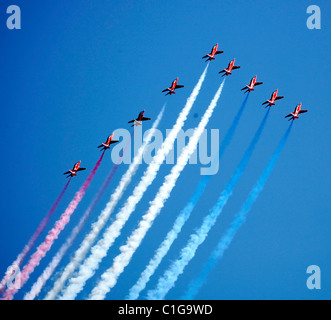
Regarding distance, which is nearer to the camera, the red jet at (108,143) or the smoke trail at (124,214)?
the smoke trail at (124,214)

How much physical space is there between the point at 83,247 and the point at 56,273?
11.6 ft

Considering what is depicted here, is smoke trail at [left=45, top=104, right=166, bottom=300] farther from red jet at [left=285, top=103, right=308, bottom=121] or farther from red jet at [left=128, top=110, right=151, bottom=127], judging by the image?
red jet at [left=285, top=103, right=308, bottom=121]

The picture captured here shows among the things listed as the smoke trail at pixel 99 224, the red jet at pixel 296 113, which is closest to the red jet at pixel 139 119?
the smoke trail at pixel 99 224

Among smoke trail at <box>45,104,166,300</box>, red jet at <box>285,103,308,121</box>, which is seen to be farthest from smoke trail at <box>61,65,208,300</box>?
red jet at <box>285,103,308,121</box>

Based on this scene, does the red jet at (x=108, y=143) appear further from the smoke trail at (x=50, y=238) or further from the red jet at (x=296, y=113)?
the red jet at (x=296, y=113)

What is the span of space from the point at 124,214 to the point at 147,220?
9.14 ft

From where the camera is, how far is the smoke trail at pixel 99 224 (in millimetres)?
50406

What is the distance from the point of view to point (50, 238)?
53.5m

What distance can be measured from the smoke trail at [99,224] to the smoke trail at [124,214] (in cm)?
76

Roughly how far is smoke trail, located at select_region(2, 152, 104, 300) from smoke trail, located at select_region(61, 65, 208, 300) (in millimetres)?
4731
